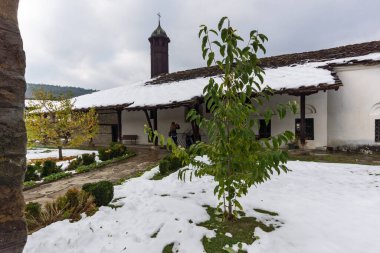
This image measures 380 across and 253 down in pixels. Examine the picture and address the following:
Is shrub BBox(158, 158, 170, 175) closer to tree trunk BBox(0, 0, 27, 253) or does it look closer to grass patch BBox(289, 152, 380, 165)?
grass patch BBox(289, 152, 380, 165)

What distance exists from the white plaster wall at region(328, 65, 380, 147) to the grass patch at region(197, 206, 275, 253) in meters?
Result: 10.3

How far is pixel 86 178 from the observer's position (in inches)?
324

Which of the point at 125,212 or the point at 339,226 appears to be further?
the point at 125,212

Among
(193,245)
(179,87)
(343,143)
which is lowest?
(193,245)

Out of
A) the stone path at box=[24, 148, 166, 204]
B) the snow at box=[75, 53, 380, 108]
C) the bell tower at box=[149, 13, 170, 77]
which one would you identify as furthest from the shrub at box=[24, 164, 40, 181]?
the bell tower at box=[149, 13, 170, 77]

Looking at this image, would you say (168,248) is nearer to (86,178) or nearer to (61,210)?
(61,210)

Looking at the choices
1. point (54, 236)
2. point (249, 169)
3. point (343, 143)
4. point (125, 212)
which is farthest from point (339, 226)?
point (343, 143)

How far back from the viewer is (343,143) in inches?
489

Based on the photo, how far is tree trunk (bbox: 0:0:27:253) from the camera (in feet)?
4.18

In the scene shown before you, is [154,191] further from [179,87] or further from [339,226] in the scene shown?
[179,87]

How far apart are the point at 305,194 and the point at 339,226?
5.37 feet

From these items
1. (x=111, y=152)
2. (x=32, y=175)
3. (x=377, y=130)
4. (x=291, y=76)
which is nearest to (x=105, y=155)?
(x=111, y=152)

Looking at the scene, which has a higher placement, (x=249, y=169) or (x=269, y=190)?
(x=249, y=169)

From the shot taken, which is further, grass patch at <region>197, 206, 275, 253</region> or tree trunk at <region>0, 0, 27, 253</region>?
grass patch at <region>197, 206, 275, 253</region>
